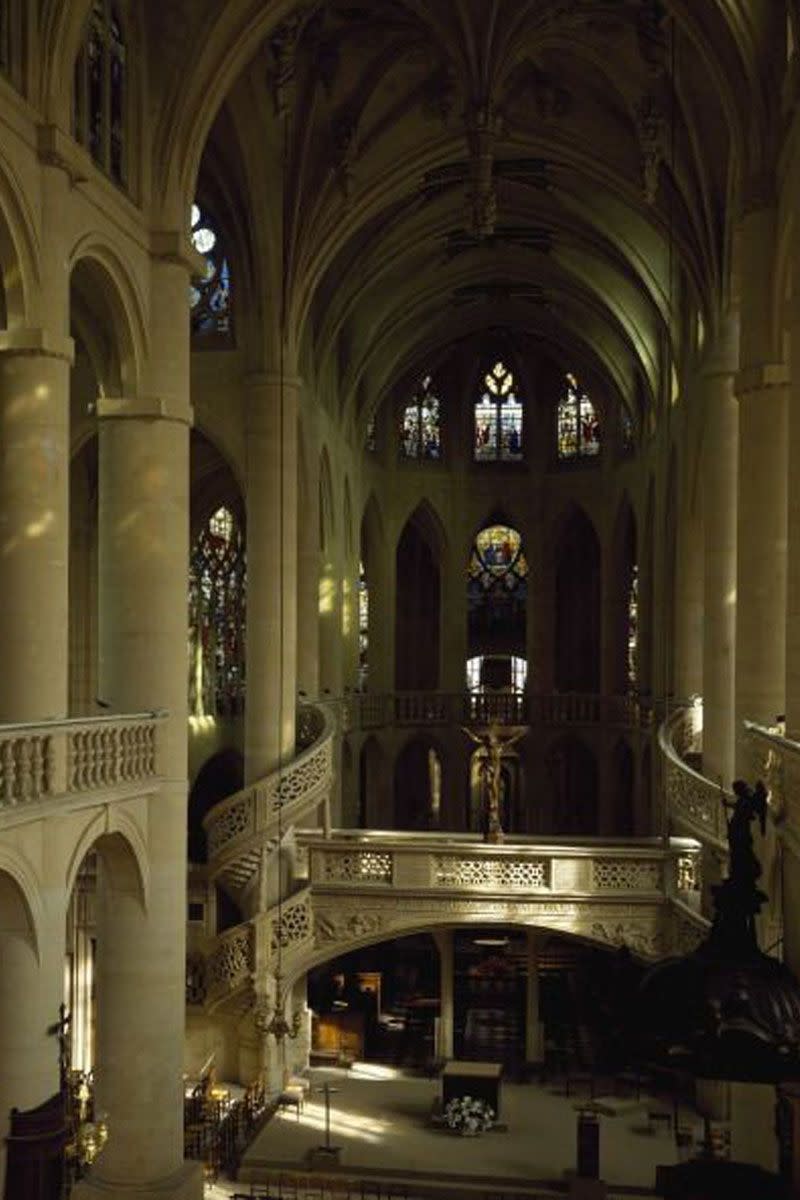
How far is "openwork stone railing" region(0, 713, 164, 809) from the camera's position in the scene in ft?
42.8

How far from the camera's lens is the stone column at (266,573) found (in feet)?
80.9

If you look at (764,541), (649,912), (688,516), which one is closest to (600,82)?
(688,516)

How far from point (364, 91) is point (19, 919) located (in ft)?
52.8

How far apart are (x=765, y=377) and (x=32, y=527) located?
29.4 ft

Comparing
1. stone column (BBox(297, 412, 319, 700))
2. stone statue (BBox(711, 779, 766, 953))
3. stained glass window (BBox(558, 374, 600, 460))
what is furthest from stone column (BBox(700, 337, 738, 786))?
stained glass window (BBox(558, 374, 600, 460))

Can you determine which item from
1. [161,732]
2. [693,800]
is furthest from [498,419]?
[161,732]

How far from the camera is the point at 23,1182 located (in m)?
13.2

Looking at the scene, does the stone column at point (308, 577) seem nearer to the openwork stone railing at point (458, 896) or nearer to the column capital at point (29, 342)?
the openwork stone railing at point (458, 896)

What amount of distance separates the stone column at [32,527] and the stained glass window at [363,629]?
25967mm

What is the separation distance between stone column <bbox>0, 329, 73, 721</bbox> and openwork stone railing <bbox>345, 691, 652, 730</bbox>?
82.2ft

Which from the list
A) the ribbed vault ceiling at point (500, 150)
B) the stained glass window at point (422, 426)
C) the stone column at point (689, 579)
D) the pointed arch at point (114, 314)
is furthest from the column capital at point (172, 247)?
the stained glass window at point (422, 426)

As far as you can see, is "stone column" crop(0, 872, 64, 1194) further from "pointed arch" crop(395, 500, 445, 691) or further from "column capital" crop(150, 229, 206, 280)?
"pointed arch" crop(395, 500, 445, 691)

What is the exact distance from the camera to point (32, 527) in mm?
14344

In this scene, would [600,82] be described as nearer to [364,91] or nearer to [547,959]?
[364,91]
